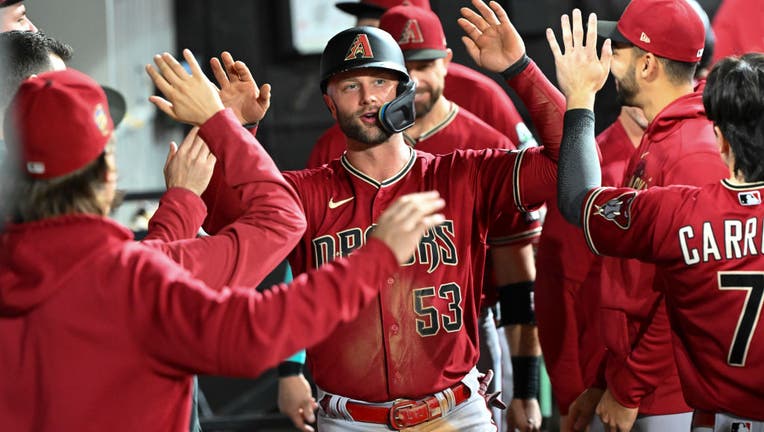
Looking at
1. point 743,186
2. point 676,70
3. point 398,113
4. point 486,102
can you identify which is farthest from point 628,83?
point 486,102

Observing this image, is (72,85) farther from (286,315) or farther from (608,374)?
(608,374)

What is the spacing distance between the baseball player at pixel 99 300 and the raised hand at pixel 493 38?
1033 mm

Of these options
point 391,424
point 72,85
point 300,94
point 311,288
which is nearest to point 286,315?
point 311,288

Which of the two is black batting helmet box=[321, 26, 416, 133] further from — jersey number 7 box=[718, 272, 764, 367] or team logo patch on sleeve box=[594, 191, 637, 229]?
jersey number 7 box=[718, 272, 764, 367]

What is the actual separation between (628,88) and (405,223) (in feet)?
5.26

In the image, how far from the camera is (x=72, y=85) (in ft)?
6.76

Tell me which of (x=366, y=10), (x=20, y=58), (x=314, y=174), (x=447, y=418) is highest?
(x=366, y=10)

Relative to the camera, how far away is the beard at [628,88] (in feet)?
10.9

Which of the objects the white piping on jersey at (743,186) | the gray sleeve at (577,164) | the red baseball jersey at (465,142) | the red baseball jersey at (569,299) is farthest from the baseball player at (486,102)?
the white piping on jersey at (743,186)

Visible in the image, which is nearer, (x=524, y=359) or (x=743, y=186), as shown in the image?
(x=743, y=186)

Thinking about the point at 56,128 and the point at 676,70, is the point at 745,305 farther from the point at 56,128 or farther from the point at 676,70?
the point at 56,128

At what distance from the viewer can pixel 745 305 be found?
2.51 meters

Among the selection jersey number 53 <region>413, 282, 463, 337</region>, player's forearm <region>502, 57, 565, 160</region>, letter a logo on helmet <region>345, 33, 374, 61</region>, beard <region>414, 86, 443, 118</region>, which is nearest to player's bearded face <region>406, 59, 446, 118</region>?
beard <region>414, 86, 443, 118</region>

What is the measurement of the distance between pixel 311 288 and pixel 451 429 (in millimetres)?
1145
